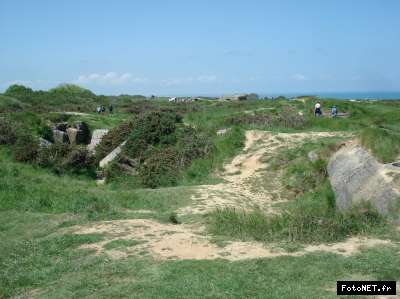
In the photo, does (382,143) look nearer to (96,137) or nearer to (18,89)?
(96,137)

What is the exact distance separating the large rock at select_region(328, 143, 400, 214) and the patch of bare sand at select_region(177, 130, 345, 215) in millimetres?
1940

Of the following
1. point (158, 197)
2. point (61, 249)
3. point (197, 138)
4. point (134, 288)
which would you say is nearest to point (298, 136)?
point (197, 138)

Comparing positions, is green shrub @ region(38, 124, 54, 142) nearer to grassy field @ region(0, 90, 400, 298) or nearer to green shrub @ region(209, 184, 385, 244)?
grassy field @ region(0, 90, 400, 298)

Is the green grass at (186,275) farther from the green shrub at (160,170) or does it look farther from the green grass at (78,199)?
the green shrub at (160,170)

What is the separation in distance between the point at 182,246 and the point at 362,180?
5343mm

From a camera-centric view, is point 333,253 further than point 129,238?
No

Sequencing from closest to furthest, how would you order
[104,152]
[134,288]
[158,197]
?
[134,288], [158,197], [104,152]

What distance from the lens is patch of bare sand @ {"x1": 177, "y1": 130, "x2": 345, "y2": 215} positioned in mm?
13242

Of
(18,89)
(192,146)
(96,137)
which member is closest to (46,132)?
(96,137)

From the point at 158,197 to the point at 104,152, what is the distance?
34.8ft

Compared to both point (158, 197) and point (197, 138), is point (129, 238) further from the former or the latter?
point (197, 138)

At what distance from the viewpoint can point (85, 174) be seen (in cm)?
1945

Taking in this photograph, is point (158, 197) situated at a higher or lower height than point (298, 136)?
lower

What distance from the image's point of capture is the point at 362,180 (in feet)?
38.1
